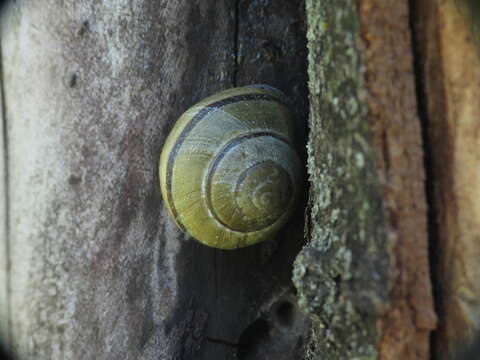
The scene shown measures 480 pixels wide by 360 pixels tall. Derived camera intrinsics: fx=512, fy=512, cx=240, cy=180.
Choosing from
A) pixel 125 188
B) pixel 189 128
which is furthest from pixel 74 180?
pixel 189 128

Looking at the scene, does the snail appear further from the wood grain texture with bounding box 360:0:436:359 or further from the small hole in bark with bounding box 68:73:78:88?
the wood grain texture with bounding box 360:0:436:359

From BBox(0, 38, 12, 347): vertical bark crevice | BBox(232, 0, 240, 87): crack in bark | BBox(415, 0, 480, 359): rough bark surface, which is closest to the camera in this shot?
BBox(415, 0, 480, 359): rough bark surface

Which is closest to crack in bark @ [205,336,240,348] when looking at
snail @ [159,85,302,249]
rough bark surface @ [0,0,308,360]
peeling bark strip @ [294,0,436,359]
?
rough bark surface @ [0,0,308,360]

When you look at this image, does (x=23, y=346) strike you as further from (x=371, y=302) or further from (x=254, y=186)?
(x=371, y=302)

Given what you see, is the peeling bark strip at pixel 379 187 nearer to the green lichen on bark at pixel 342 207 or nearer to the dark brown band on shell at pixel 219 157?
the green lichen on bark at pixel 342 207

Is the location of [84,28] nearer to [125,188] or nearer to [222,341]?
[125,188]

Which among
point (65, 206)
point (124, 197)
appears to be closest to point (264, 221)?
point (124, 197)

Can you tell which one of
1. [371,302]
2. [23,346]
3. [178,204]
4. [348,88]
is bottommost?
Result: [23,346]

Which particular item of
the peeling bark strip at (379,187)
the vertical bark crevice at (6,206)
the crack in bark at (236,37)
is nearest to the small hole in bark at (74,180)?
the vertical bark crevice at (6,206)
